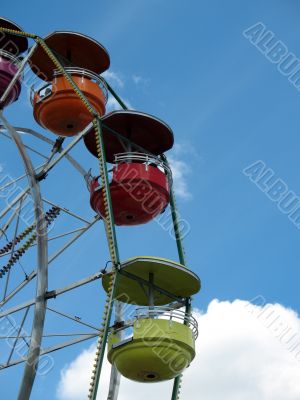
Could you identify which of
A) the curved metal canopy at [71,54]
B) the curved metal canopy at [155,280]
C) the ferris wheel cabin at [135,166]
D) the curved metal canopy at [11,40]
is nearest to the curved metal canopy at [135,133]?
the ferris wheel cabin at [135,166]

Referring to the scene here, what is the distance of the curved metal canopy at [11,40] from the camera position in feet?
75.2

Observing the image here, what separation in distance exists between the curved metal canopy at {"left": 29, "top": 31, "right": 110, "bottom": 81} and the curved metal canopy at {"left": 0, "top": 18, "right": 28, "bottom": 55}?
0.96 meters

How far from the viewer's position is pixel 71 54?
74.0 feet

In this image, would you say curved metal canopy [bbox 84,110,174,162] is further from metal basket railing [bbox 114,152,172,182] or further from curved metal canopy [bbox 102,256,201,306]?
curved metal canopy [bbox 102,256,201,306]

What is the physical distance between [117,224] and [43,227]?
6.72ft

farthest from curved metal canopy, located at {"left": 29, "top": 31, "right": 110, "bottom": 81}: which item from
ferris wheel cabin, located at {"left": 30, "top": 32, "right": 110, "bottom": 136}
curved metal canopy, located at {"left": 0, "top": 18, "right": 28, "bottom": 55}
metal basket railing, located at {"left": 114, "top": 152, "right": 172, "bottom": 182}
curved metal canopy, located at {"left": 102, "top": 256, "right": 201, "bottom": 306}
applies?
curved metal canopy, located at {"left": 102, "top": 256, "right": 201, "bottom": 306}

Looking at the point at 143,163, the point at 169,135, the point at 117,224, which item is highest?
the point at 169,135

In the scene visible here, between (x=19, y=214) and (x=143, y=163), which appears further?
(x=19, y=214)

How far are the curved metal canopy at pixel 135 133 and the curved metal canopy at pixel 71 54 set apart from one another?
3.52 m

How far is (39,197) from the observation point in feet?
64.3

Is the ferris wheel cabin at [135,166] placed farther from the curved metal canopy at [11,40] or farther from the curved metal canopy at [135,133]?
the curved metal canopy at [11,40]

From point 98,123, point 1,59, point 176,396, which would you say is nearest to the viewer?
point 176,396

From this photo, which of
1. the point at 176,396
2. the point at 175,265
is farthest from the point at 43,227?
the point at 176,396

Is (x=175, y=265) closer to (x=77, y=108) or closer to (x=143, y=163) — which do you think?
(x=143, y=163)
